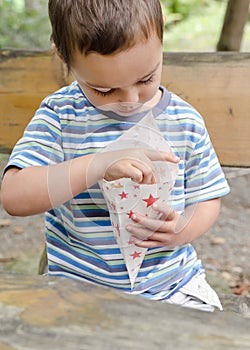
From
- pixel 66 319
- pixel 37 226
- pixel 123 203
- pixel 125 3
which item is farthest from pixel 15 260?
pixel 66 319

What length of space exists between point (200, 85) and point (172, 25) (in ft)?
23.7

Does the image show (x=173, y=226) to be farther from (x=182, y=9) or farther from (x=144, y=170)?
(x=182, y=9)

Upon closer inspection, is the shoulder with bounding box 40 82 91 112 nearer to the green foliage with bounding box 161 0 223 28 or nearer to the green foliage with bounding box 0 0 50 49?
the green foliage with bounding box 0 0 50 49

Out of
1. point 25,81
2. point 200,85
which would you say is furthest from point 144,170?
→ point 25,81

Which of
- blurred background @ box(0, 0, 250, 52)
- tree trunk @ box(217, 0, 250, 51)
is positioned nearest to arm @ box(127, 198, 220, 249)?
tree trunk @ box(217, 0, 250, 51)

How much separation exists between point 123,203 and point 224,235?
2.03 metres

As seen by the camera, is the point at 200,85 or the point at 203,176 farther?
the point at 200,85

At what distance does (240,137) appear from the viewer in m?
1.96

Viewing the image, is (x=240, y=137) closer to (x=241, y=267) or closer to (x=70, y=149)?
(x=70, y=149)

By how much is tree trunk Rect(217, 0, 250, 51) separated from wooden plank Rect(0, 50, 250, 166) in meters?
1.28

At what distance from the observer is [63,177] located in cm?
146

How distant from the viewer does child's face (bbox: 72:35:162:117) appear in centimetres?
133

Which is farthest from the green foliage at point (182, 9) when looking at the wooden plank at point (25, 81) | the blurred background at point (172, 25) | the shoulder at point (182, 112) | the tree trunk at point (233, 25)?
the shoulder at point (182, 112)

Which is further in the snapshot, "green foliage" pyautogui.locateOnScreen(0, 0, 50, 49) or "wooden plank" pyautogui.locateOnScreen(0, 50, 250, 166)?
"green foliage" pyautogui.locateOnScreen(0, 0, 50, 49)
